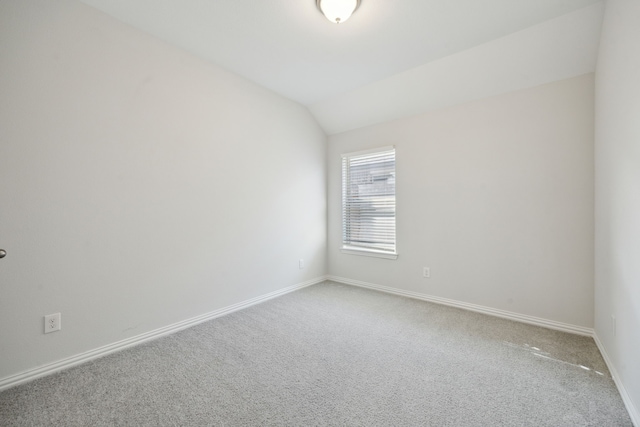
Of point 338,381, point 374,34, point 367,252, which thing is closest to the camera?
point 338,381

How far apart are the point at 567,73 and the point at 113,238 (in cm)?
405

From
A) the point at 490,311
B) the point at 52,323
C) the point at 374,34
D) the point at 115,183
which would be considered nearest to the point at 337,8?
the point at 374,34

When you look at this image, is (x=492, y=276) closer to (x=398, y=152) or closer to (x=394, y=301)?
(x=394, y=301)

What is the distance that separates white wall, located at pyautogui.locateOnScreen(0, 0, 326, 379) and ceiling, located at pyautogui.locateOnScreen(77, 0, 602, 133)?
0.34m

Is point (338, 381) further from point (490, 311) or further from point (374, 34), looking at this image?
point (374, 34)

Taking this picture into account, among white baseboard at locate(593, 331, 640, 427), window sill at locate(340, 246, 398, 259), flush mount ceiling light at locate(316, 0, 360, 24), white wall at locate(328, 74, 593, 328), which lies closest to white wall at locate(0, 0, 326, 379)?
window sill at locate(340, 246, 398, 259)

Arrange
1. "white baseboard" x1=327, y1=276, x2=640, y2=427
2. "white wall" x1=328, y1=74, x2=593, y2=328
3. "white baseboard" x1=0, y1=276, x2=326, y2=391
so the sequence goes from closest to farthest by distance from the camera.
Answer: "white baseboard" x1=327, y1=276, x2=640, y2=427 → "white baseboard" x1=0, y1=276, x2=326, y2=391 → "white wall" x1=328, y1=74, x2=593, y2=328

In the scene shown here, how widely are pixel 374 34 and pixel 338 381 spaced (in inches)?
105

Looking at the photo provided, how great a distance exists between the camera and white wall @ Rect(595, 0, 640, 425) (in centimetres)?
141

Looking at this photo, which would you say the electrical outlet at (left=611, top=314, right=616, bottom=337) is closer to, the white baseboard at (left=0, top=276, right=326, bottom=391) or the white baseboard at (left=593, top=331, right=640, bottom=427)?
the white baseboard at (left=593, top=331, right=640, bottom=427)

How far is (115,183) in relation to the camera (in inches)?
82.1

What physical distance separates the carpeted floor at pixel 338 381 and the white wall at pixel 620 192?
0.28 meters

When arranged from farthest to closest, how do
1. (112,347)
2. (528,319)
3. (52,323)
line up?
(528,319) < (112,347) < (52,323)

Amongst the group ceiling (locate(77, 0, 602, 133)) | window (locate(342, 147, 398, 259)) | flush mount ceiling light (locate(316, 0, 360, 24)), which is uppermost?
ceiling (locate(77, 0, 602, 133))
